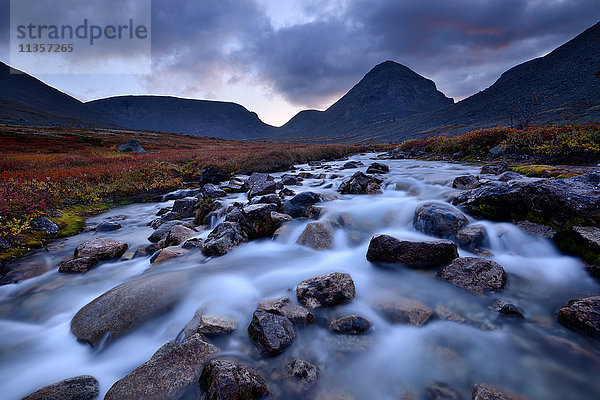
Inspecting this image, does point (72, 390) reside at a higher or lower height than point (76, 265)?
lower

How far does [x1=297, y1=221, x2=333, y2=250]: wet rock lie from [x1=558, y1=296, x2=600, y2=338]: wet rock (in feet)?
14.6

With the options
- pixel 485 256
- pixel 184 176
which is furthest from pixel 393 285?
pixel 184 176

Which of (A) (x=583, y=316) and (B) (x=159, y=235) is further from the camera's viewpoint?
(B) (x=159, y=235)

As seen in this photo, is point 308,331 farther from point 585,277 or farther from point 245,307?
point 585,277

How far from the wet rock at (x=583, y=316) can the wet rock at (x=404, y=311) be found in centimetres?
172

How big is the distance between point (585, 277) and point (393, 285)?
10.5 ft

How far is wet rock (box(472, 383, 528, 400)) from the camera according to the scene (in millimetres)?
2529

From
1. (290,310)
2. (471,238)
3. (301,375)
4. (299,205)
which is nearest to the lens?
(301,375)

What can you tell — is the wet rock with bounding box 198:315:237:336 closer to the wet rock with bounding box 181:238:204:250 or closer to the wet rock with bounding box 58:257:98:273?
the wet rock with bounding box 181:238:204:250

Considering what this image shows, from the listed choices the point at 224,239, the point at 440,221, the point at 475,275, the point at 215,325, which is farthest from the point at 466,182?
the point at 215,325

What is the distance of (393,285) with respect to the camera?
488 cm

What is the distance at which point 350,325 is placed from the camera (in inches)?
147

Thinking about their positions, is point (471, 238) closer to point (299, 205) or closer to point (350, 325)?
point (350, 325)

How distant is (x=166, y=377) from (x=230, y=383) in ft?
2.84
